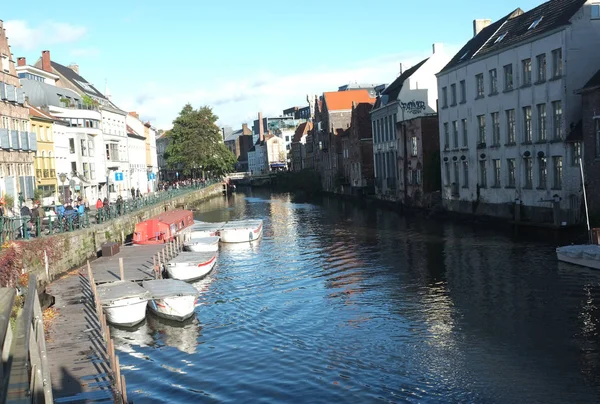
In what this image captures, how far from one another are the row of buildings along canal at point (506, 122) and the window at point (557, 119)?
63mm

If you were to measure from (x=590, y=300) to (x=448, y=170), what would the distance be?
30469 mm

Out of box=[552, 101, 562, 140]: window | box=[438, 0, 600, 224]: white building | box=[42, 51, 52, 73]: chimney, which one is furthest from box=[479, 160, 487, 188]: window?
box=[42, 51, 52, 73]: chimney

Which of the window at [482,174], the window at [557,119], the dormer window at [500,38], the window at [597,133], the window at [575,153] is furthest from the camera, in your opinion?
the window at [482,174]

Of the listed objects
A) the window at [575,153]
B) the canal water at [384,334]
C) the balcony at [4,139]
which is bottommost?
the canal water at [384,334]

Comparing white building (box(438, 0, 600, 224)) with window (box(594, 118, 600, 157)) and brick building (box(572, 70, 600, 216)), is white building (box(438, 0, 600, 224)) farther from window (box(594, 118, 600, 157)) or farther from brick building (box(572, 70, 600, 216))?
window (box(594, 118, 600, 157))

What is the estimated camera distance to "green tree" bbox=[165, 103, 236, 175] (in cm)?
11331

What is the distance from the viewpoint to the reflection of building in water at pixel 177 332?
763 inches

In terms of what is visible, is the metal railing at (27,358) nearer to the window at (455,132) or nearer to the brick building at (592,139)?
the brick building at (592,139)

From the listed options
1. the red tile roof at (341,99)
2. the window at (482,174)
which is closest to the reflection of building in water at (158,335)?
the window at (482,174)

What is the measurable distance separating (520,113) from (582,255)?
15.9m

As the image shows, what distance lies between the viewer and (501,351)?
A: 1697 cm

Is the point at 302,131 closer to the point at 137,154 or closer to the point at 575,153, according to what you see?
the point at 137,154

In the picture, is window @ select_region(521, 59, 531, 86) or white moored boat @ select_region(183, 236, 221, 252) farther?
window @ select_region(521, 59, 531, 86)

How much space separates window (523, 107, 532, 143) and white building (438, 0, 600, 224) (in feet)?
0.21
